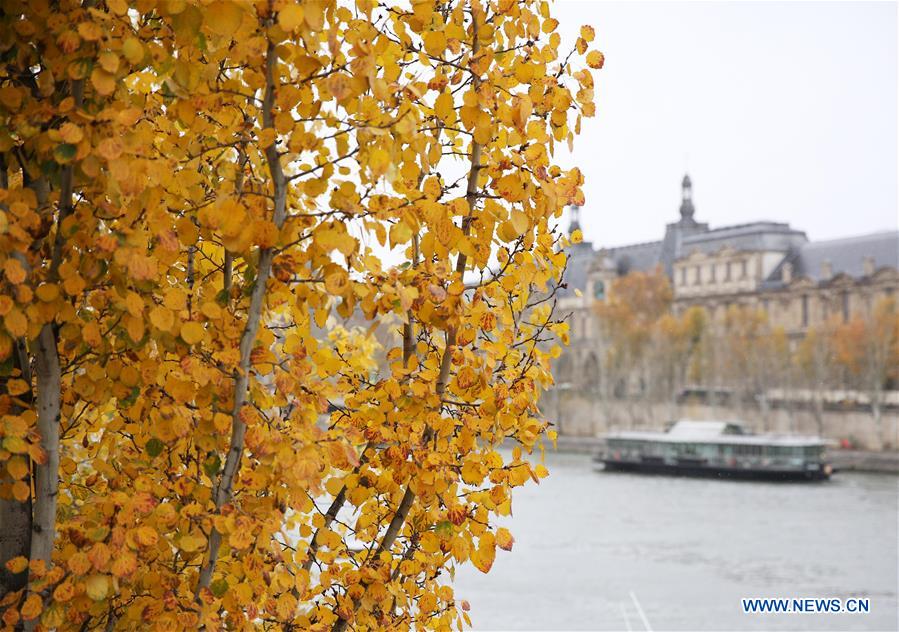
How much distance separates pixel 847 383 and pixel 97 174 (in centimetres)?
3300

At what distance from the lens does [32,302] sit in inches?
47.6

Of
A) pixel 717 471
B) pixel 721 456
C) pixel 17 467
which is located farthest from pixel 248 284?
pixel 717 471

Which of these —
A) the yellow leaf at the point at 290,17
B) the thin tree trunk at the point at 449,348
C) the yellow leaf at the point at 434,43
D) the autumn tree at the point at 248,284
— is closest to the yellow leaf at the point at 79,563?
the autumn tree at the point at 248,284

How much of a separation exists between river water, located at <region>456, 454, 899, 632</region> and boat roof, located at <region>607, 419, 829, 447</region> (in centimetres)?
125

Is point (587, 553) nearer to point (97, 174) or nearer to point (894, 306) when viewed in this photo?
point (97, 174)

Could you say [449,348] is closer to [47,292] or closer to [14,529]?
[47,292]

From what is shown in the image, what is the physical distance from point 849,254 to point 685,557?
25013 mm

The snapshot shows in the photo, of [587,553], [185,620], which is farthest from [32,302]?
[587,553]

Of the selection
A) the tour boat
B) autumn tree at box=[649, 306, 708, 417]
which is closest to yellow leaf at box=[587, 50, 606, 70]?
the tour boat

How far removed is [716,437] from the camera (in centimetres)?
2681

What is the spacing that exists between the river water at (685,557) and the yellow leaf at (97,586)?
739 cm

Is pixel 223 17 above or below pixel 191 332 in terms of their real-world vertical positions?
above

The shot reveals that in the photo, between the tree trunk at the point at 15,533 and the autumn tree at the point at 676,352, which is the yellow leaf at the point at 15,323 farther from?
the autumn tree at the point at 676,352

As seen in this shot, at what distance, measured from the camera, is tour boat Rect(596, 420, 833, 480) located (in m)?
23.6
